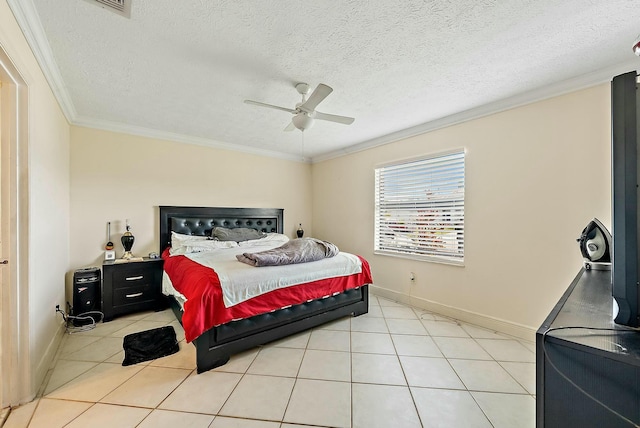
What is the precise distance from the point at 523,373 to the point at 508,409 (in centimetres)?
52

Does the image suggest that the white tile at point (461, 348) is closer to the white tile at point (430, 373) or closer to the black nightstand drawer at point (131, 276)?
the white tile at point (430, 373)

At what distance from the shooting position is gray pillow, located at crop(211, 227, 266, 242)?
3645 millimetres

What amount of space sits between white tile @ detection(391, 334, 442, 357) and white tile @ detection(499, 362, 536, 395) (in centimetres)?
50

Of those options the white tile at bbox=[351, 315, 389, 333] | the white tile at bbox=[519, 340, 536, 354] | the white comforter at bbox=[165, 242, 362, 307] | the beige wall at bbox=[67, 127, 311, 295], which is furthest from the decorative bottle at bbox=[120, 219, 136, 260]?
the white tile at bbox=[519, 340, 536, 354]

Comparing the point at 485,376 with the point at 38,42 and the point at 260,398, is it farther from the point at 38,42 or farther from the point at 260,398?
the point at 38,42

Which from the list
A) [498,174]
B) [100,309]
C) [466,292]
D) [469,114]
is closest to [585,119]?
[498,174]

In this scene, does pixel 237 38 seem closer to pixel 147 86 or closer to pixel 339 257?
pixel 147 86

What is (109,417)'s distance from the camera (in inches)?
58.7

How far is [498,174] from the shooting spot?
8.55ft

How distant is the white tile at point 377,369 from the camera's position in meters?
1.84

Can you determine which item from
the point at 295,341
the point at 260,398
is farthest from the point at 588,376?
the point at 295,341

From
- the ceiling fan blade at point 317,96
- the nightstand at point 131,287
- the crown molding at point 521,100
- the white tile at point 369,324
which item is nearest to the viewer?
the ceiling fan blade at point 317,96

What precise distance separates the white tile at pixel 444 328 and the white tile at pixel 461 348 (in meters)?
0.08

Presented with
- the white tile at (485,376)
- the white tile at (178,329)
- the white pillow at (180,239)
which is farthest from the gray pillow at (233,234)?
→ the white tile at (485,376)
